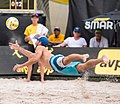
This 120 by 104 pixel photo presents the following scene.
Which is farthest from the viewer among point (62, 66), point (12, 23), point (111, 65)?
point (12, 23)

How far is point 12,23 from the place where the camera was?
49.1 feet

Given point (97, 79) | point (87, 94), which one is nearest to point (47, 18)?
point (97, 79)

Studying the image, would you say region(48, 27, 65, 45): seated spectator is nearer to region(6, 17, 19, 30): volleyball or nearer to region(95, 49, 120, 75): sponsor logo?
region(6, 17, 19, 30): volleyball

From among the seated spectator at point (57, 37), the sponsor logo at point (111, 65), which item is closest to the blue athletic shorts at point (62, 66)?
the sponsor logo at point (111, 65)

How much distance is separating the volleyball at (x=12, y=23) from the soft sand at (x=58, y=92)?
10.2 feet

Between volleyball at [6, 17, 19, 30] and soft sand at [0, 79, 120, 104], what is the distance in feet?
10.2

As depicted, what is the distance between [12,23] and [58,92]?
17.8 feet

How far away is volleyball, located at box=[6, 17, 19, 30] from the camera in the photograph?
14961 mm

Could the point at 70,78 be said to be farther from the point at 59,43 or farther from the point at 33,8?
the point at 33,8

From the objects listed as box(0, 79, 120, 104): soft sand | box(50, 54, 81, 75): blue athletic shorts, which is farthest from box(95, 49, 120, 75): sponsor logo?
box(50, 54, 81, 75): blue athletic shorts

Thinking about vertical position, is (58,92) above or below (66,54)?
below

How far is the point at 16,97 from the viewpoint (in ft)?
30.6

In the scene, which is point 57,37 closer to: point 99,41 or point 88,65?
point 99,41

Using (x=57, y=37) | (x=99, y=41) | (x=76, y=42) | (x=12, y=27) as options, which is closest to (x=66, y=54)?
(x=76, y=42)
